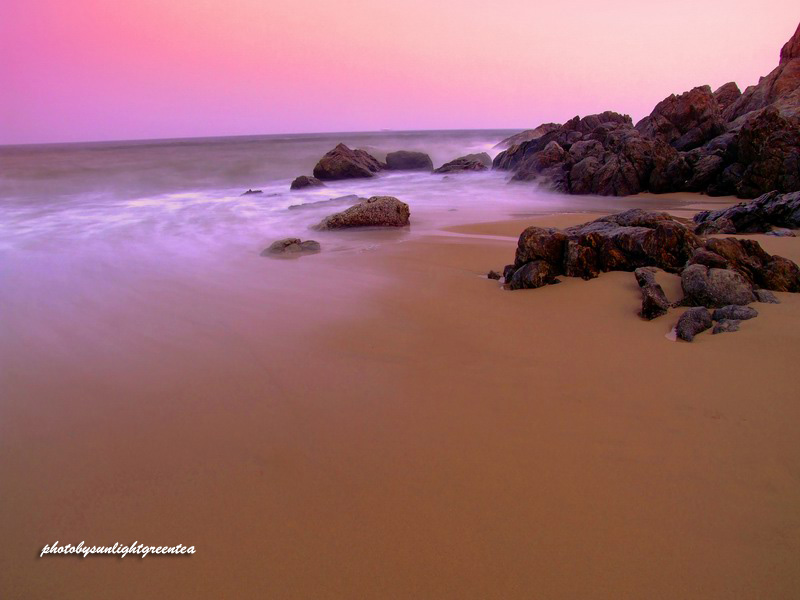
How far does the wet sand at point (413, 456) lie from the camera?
1886mm

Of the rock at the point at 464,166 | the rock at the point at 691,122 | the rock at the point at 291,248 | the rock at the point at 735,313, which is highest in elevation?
the rock at the point at 691,122

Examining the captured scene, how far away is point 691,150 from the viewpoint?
1498 centimetres

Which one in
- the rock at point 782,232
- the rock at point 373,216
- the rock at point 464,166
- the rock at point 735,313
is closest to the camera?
the rock at point 735,313

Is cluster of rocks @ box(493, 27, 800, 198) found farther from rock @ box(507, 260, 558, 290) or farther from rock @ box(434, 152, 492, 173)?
rock @ box(507, 260, 558, 290)

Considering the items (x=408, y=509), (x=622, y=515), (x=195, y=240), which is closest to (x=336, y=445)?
(x=408, y=509)

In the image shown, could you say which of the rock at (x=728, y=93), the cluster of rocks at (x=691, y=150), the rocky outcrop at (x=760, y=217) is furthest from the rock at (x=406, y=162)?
the rocky outcrop at (x=760, y=217)

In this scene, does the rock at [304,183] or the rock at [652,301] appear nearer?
the rock at [652,301]

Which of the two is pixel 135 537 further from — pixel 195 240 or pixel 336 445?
pixel 195 240

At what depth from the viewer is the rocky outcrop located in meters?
6.93

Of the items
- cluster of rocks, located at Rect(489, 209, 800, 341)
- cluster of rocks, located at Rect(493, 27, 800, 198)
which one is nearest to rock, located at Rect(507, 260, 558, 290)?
cluster of rocks, located at Rect(489, 209, 800, 341)

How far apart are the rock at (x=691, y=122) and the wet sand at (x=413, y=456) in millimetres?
14381

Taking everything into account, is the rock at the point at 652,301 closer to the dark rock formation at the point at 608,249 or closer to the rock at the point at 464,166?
the dark rock formation at the point at 608,249

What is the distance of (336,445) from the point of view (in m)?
2.63

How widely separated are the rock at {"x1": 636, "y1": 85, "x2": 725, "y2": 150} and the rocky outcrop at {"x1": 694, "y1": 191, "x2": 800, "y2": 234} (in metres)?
9.80
